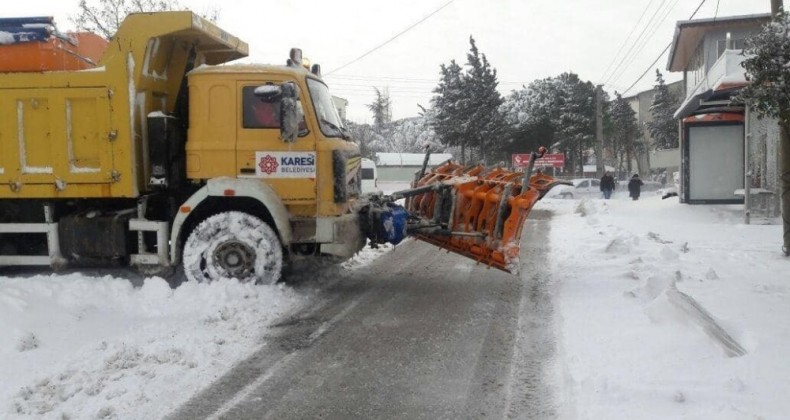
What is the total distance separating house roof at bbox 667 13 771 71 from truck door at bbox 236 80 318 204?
22267 mm

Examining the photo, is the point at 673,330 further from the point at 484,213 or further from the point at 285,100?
the point at 285,100

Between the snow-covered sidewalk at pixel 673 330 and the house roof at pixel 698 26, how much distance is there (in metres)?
18.3

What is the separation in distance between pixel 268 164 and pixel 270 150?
0.17m

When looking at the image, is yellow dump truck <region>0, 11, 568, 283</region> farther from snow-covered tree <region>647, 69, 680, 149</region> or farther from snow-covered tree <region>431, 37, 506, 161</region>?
snow-covered tree <region>647, 69, 680, 149</region>

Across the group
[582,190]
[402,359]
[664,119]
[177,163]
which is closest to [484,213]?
[402,359]

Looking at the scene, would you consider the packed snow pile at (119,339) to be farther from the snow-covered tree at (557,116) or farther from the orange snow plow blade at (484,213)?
the snow-covered tree at (557,116)

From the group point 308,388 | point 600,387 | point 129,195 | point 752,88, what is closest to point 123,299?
point 129,195

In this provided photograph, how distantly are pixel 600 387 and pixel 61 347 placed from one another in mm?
4397

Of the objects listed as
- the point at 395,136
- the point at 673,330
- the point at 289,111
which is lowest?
the point at 673,330

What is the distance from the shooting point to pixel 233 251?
779 centimetres

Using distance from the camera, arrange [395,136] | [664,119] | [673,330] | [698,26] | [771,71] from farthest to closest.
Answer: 1. [395,136]
2. [664,119]
3. [698,26]
4. [771,71]
5. [673,330]

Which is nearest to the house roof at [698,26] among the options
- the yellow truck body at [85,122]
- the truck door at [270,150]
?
the truck door at [270,150]

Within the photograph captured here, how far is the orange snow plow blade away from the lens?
7777 millimetres

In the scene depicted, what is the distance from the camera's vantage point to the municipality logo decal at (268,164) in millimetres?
7816
